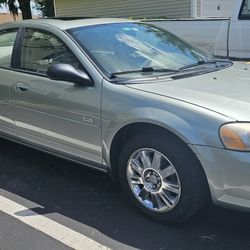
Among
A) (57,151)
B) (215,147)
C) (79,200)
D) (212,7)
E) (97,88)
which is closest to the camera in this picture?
(215,147)

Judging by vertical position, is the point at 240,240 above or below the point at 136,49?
below

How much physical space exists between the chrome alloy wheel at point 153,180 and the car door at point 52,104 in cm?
41

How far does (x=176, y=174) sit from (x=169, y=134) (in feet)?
0.96

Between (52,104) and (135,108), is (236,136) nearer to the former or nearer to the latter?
(135,108)

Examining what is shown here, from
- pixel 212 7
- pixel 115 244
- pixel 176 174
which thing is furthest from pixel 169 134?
pixel 212 7

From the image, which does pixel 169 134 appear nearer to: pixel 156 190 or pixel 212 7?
pixel 156 190

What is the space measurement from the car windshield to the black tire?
0.68 m

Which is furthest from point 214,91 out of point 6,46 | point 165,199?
point 6,46

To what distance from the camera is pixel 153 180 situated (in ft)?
12.2

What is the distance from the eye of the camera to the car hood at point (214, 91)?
3.31 metres

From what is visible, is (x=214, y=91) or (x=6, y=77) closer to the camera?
(x=214, y=91)

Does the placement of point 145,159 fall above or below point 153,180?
above

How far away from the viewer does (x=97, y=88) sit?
394cm

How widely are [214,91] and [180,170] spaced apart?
0.65 m
